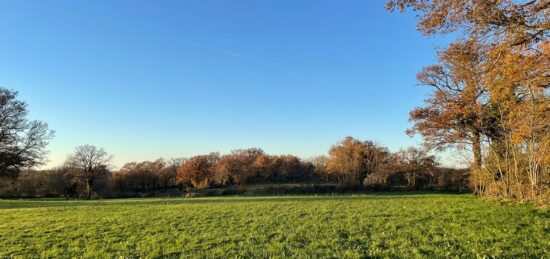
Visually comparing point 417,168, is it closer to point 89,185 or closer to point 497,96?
point 497,96

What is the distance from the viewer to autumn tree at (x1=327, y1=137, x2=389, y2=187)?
54969 mm

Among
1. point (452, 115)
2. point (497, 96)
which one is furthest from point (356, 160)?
point (497, 96)

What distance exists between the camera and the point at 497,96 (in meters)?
12.6

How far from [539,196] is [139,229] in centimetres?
1828

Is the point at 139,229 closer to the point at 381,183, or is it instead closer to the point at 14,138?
the point at 14,138

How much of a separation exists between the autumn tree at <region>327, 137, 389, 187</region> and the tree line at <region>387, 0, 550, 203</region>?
86.5 ft

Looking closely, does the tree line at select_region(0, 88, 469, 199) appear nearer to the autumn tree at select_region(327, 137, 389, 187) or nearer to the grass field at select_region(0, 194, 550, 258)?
the autumn tree at select_region(327, 137, 389, 187)

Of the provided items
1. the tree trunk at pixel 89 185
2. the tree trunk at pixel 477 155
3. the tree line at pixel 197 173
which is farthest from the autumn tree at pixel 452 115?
the tree trunk at pixel 89 185

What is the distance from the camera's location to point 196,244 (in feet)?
26.9

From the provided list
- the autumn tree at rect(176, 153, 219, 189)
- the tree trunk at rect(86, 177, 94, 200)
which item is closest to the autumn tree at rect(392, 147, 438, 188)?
the autumn tree at rect(176, 153, 219, 189)

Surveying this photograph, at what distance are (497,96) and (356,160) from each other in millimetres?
43328

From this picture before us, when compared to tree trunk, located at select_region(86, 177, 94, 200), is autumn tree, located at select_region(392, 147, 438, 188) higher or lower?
higher

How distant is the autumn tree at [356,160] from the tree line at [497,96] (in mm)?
26363

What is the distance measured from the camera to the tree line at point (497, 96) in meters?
8.74
